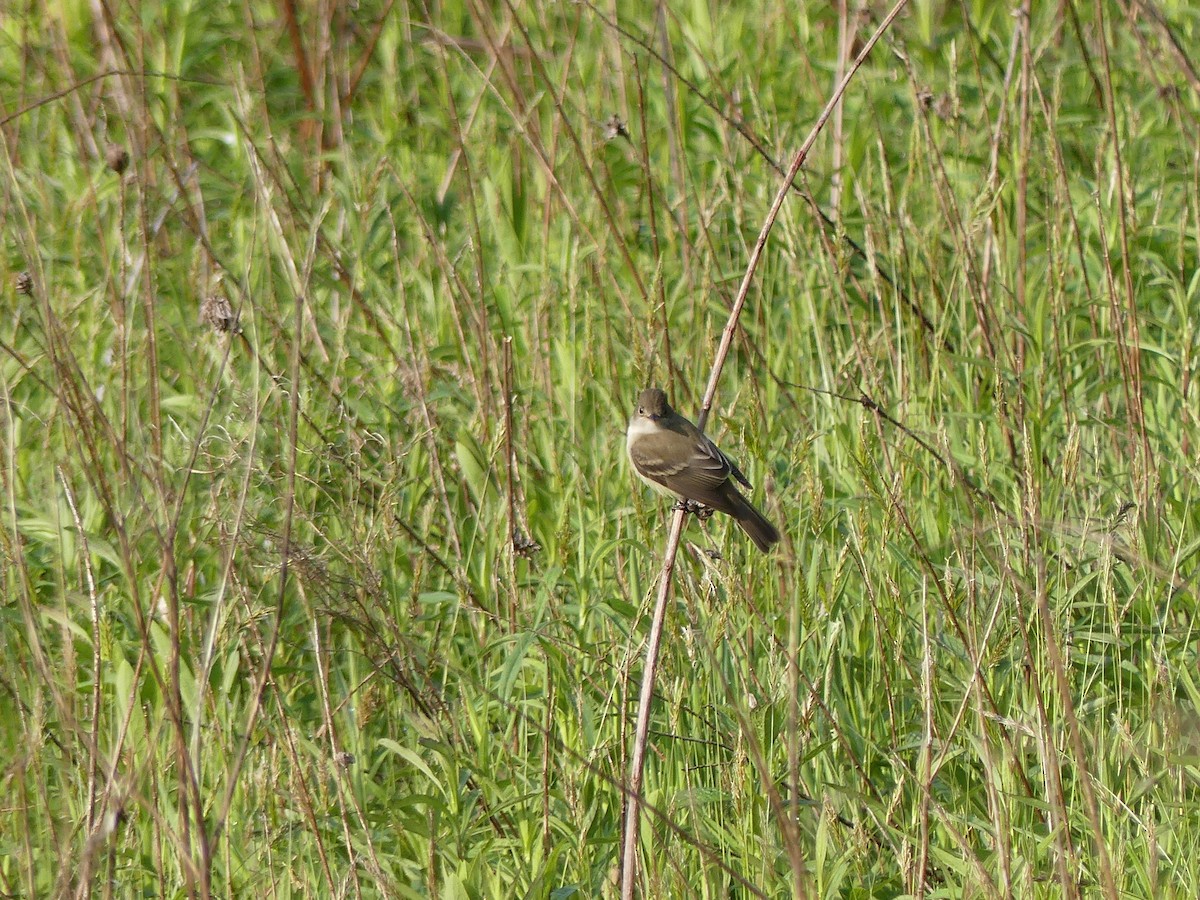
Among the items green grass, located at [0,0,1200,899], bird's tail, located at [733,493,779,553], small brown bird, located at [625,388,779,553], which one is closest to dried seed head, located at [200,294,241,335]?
green grass, located at [0,0,1200,899]

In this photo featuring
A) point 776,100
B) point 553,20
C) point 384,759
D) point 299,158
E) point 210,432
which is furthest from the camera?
point 553,20

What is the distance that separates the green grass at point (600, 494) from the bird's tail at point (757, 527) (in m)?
0.05

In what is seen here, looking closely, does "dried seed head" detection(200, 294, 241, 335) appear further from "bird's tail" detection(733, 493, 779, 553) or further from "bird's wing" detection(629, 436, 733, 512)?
"bird's tail" detection(733, 493, 779, 553)

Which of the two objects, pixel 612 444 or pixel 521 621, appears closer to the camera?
pixel 521 621

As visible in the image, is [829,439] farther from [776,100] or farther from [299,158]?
[299,158]

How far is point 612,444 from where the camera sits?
14.3 feet

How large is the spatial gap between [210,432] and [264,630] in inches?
27.5

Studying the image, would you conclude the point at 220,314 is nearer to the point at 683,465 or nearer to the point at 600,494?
the point at 600,494

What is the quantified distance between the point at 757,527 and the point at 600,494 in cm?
60

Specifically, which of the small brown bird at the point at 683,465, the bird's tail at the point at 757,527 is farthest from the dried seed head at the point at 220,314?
the bird's tail at the point at 757,527

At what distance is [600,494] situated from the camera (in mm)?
4043

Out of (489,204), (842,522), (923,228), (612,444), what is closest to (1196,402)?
(842,522)

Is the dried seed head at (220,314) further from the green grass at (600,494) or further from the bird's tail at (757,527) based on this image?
the bird's tail at (757,527)

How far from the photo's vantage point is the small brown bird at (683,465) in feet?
11.9
